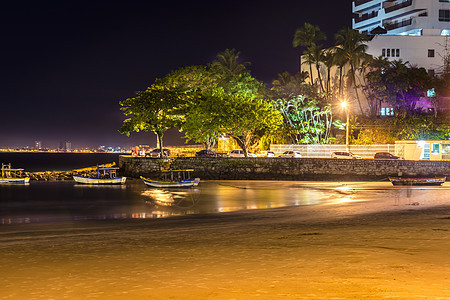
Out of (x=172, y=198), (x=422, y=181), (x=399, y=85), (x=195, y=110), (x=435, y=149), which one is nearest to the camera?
(x=172, y=198)

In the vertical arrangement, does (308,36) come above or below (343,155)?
above

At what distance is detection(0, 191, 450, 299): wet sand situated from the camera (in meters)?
10.6

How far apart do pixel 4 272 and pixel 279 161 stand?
39.3 metres

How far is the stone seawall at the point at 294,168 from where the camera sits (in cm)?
4609

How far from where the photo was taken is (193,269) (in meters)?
12.5

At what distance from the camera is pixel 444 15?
8662cm

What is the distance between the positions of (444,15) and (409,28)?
6.15 meters

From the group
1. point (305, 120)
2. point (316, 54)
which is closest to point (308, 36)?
point (316, 54)

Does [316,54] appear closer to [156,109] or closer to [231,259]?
[156,109]

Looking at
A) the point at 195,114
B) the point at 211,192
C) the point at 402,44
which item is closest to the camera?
the point at 211,192

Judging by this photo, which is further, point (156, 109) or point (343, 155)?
point (156, 109)

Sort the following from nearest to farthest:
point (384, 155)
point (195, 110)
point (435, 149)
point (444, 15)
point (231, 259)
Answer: point (231, 259) → point (435, 149) → point (384, 155) → point (195, 110) → point (444, 15)

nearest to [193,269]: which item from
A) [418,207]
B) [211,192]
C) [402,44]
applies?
[418,207]

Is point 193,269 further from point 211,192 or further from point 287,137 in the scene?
point 287,137
